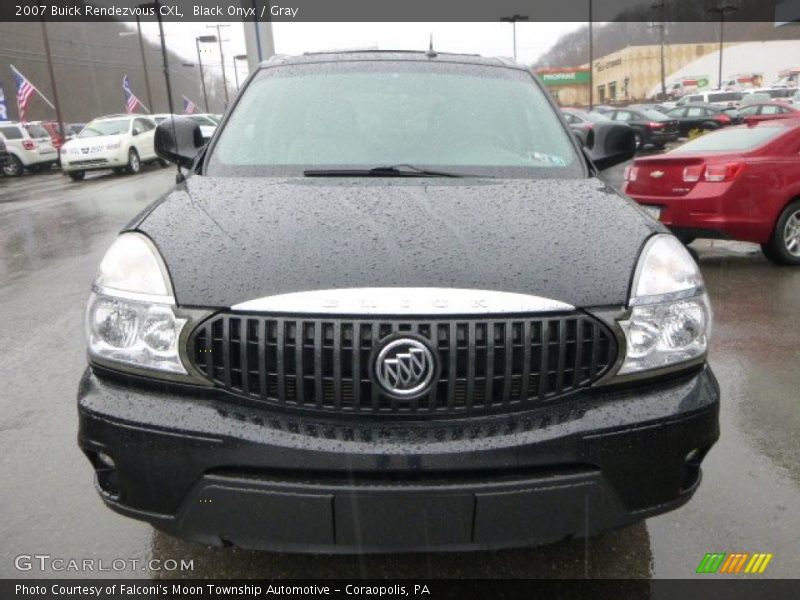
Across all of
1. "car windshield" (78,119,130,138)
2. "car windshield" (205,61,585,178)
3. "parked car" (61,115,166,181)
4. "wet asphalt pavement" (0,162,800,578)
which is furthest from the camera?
"car windshield" (78,119,130,138)

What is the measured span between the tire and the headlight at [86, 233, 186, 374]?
6.58m

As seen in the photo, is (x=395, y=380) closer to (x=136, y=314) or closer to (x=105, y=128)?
(x=136, y=314)

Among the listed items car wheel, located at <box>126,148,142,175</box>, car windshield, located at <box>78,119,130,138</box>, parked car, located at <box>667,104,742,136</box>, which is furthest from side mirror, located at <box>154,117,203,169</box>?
parked car, located at <box>667,104,742,136</box>

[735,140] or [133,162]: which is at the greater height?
[735,140]

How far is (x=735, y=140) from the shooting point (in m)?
7.27

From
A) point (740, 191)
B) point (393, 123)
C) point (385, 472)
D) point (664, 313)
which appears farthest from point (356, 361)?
point (740, 191)

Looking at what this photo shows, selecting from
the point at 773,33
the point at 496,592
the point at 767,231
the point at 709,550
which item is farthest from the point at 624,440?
the point at 773,33

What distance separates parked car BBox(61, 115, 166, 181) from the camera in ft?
67.4

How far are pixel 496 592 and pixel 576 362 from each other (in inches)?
34.4

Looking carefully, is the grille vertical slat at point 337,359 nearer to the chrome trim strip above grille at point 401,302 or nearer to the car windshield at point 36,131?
the chrome trim strip above grille at point 401,302


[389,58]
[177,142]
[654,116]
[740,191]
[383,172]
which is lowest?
[654,116]

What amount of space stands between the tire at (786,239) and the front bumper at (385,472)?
586 cm

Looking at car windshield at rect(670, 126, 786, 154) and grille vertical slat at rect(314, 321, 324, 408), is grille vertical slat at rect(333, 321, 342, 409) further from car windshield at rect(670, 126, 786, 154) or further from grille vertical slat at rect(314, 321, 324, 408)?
car windshield at rect(670, 126, 786, 154)

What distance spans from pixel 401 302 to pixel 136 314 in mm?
789
